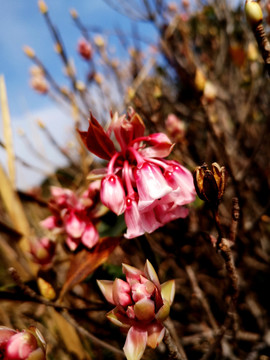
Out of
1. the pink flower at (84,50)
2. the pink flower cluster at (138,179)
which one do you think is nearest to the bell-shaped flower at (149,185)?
the pink flower cluster at (138,179)

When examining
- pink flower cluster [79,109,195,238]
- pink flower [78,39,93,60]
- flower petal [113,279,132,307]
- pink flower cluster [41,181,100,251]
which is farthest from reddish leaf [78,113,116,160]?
pink flower [78,39,93,60]

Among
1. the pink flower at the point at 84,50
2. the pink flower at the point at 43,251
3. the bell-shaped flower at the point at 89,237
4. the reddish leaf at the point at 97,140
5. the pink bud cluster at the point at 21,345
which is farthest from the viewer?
the pink flower at the point at 84,50

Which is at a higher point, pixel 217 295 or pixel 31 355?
pixel 31 355

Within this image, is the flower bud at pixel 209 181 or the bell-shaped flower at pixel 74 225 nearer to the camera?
the flower bud at pixel 209 181

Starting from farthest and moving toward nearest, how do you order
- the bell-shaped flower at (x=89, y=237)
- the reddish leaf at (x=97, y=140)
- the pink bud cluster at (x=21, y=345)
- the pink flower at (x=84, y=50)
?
the pink flower at (x=84, y=50) → the bell-shaped flower at (x=89, y=237) → the reddish leaf at (x=97, y=140) → the pink bud cluster at (x=21, y=345)

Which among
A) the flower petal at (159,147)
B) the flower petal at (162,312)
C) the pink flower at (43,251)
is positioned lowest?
the flower petal at (162,312)

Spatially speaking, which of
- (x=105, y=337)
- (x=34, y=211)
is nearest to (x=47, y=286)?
(x=105, y=337)

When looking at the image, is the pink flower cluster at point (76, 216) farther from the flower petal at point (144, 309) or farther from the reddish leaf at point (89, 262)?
the flower petal at point (144, 309)

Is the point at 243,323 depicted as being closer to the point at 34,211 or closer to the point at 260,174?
the point at 260,174
